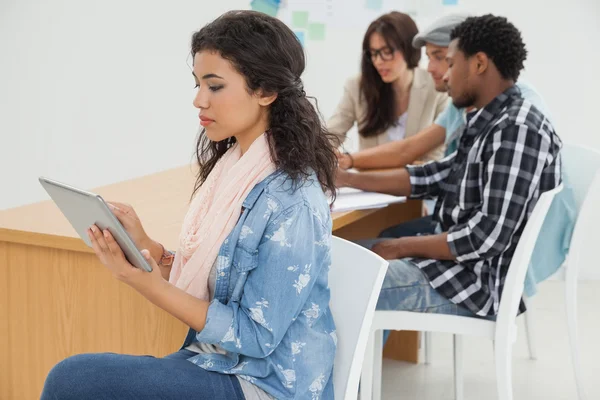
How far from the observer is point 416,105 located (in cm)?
316

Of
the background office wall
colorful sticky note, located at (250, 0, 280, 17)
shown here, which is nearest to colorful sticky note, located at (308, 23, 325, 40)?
the background office wall

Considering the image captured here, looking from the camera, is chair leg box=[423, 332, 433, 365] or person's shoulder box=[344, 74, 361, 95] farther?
person's shoulder box=[344, 74, 361, 95]

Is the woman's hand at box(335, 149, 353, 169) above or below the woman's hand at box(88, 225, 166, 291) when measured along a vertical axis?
below

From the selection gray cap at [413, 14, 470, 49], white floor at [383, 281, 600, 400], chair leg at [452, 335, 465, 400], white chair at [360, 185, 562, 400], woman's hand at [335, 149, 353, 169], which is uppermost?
gray cap at [413, 14, 470, 49]

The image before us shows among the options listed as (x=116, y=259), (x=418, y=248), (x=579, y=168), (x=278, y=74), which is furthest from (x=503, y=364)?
(x=116, y=259)

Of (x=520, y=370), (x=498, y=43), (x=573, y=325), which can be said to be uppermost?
(x=498, y=43)

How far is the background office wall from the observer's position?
3.87 m

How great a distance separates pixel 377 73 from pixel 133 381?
2127mm

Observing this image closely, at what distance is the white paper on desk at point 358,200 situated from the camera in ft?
7.46

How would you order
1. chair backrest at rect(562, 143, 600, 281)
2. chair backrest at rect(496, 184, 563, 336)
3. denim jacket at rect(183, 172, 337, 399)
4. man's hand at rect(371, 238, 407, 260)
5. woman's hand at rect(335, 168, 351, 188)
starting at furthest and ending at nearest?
1. woman's hand at rect(335, 168, 351, 188)
2. chair backrest at rect(562, 143, 600, 281)
3. man's hand at rect(371, 238, 407, 260)
4. chair backrest at rect(496, 184, 563, 336)
5. denim jacket at rect(183, 172, 337, 399)

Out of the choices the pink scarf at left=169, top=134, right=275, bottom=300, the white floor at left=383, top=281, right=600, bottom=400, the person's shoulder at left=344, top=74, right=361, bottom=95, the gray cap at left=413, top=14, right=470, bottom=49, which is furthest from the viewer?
the person's shoulder at left=344, top=74, right=361, bottom=95

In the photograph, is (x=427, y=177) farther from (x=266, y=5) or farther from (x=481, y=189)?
(x=266, y=5)

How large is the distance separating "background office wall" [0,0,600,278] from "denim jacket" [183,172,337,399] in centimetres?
278

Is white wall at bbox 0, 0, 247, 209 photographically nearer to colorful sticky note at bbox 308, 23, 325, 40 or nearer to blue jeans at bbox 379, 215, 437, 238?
colorful sticky note at bbox 308, 23, 325, 40
